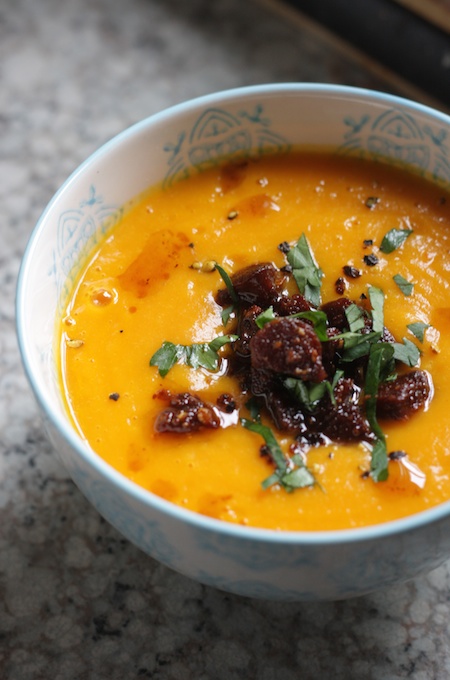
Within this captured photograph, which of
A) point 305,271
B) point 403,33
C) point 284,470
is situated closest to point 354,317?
point 305,271

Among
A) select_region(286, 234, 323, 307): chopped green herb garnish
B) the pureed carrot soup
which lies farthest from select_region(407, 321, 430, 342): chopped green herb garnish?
select_region(286, 234, 323, 307): chopped green herb garnish

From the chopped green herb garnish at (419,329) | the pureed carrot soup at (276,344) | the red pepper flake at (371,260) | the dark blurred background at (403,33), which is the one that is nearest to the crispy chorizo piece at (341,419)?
the pureed carrot soup at (276,344)

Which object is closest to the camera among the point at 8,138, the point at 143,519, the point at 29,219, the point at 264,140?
the point at 143,519

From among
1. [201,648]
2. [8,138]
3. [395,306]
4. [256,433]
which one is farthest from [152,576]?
[8,138]

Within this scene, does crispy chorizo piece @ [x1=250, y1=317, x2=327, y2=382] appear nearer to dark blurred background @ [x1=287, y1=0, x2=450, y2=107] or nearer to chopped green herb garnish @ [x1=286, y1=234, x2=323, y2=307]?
chopped green herb garnish @ [x1=286, y1=234, x2=323, y2=307]

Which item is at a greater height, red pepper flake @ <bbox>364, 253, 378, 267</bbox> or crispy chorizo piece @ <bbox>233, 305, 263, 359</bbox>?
red pepper flake @ <bbox>364, 253, 378, 267</bbox>

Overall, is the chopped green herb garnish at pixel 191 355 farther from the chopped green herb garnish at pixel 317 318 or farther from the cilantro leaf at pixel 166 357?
the chopped green herb garnish at pixel 317 318

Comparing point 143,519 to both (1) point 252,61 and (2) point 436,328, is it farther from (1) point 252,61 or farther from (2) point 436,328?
(1) point 252,61
